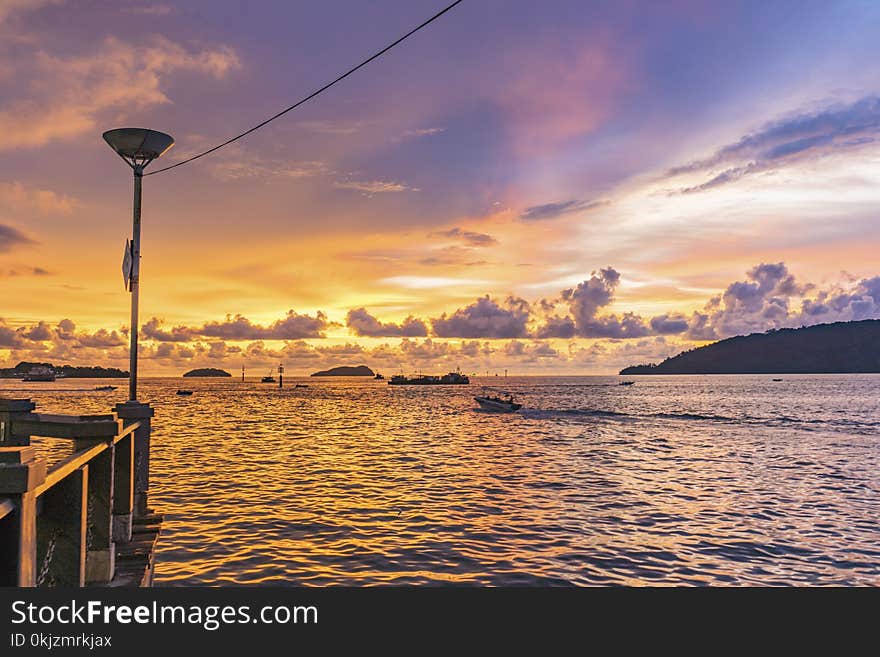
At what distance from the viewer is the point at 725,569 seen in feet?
42.0

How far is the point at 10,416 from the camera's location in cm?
839

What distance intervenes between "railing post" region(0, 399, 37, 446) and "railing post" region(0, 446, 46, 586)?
15.8ft

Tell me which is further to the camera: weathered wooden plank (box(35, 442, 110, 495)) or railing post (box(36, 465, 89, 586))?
railing post (box(36, 465, 89, 586))

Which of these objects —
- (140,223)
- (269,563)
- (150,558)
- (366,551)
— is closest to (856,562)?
(366,551)

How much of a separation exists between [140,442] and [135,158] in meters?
5.52

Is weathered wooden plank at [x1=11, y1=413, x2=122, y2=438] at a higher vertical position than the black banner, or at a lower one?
higher

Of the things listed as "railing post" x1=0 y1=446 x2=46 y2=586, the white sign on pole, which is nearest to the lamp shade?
the white sign on pole

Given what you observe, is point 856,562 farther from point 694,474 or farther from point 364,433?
point 364,433

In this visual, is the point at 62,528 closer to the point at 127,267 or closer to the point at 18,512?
the point at 18,512

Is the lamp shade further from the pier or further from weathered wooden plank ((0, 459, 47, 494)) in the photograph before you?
weathered wooden plank ((0, 459, 47, 494))

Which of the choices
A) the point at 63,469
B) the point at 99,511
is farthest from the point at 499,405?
the point at 63,469

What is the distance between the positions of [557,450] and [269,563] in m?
26.3

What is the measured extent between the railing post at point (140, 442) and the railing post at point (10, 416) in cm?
171

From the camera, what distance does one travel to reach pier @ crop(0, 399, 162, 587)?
13.6 feet
